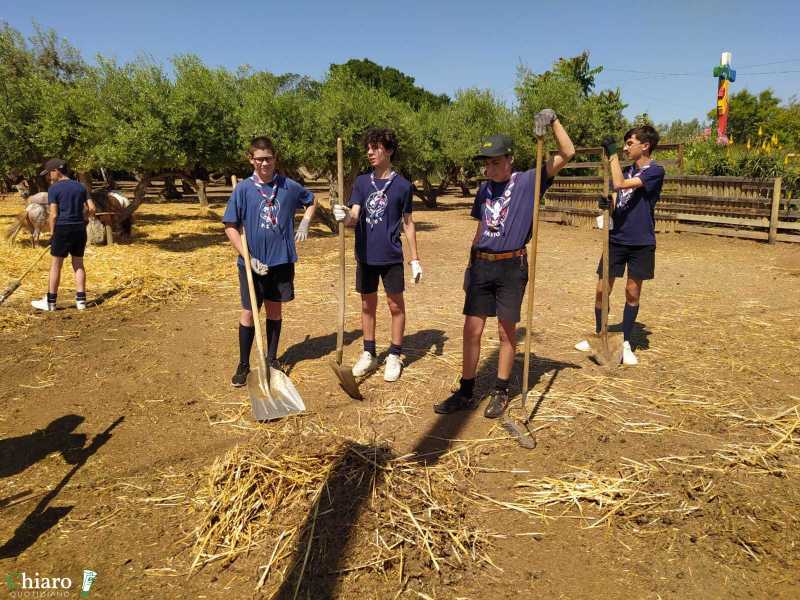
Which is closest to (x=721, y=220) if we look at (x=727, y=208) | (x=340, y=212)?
(x=727, y=208)

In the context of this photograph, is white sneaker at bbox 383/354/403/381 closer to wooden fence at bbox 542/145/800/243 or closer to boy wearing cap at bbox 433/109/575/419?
boy wearing cap at bbox 433/109/575/419

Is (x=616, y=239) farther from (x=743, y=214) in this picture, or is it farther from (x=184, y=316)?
(x=743, y=214)

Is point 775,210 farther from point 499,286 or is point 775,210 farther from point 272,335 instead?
point 272,335

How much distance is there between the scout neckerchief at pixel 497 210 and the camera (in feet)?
12.6

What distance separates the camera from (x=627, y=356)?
517cm

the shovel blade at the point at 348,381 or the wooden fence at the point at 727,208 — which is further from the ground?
the wooden fence at the point at 727,208

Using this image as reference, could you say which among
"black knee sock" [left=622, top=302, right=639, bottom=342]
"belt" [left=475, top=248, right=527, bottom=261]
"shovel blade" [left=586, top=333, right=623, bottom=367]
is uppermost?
"belt" [left=475, top=248, right=527, bottom=261]

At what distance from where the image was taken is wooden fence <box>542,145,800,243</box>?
1212cm


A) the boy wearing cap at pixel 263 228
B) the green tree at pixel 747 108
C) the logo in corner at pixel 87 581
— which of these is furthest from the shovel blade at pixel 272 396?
the green tree at pixel 747 108

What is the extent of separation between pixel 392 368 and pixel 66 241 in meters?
5.34

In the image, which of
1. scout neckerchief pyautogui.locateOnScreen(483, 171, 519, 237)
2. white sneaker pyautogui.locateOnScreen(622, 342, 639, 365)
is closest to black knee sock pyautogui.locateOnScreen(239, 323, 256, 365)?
scout neckerchief pyautogui.locateOnScreen(483, 171, 519, 237)

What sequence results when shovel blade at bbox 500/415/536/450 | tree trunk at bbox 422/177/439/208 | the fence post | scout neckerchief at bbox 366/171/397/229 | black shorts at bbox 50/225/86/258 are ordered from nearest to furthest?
shovel blade at bbox 500/415/536/450 → scout neckerchief at bbox 366/171/397/229 → black shorts at bbox 50/225/86/258 → the fence post → tree trunk at bbox 422/177/439/208

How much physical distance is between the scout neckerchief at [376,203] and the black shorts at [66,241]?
16.1 ft

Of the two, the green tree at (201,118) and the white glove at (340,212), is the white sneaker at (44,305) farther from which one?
the green tree at (201,118)
